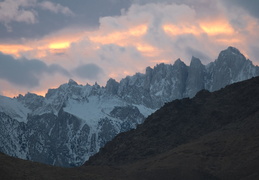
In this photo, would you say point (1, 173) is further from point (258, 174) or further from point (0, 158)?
point (258, 174)

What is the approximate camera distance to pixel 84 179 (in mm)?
192625

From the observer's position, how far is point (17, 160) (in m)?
192

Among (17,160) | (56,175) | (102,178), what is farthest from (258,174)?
(17,160)

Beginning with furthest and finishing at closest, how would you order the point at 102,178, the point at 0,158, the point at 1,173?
1. the point at 102,178
2. the point at 0,158
3. the point at 1,173

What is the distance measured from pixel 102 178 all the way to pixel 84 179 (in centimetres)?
855

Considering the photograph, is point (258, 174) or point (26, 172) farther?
point (258, 174)

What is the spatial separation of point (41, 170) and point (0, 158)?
13.3 meters

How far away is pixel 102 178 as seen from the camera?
19938cm

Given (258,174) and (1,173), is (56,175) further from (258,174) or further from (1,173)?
(258,174)

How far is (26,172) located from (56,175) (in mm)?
11496

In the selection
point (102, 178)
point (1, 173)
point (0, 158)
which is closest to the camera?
point (1, 173)

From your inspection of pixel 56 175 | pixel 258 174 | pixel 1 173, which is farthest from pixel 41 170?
pixel 258 174

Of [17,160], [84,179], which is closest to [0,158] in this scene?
[17,160]

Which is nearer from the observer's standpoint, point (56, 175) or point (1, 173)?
point (1, 173)
